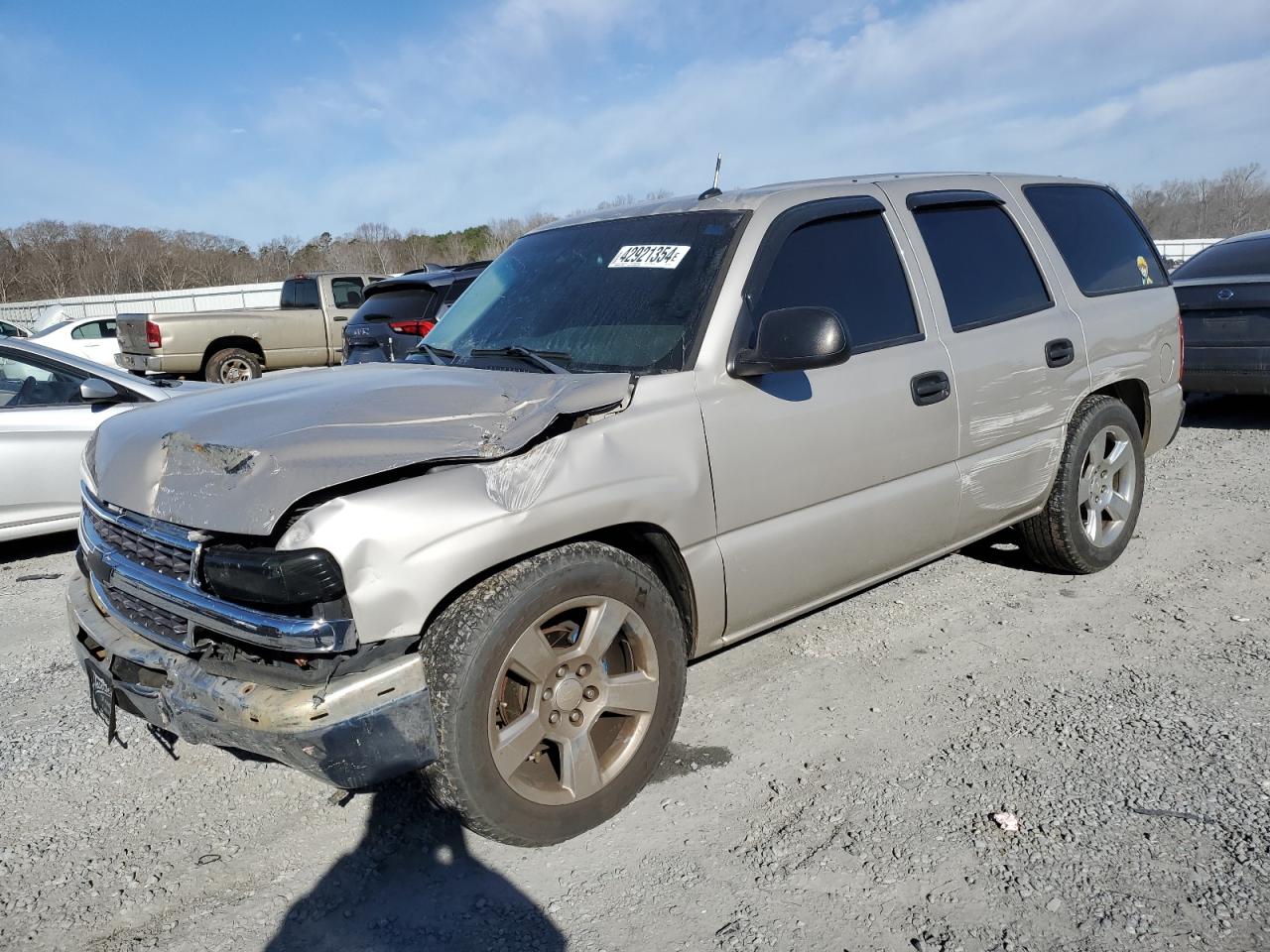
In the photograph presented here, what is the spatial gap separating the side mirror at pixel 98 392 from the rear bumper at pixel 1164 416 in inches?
240

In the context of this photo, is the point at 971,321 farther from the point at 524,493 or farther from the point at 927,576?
the point at 524,493

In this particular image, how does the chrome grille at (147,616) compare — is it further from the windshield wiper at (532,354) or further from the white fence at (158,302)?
the white fence at (158,302)

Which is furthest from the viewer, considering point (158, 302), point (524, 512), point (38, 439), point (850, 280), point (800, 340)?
point (158, 302)

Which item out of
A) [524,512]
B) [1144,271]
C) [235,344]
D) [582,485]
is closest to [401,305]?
[235,344]

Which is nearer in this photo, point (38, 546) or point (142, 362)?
point (38, 546)

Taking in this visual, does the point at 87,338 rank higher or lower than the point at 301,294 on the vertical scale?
lower

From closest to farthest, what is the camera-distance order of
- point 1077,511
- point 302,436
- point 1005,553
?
point 302,436, point 1077,511, point 1005,553

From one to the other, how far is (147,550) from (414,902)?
1259mm

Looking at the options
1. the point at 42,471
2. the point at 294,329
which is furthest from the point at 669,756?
the point at 294,329

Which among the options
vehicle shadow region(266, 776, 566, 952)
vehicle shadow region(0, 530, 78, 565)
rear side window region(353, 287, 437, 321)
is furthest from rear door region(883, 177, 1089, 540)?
rear side window region(353, 287, 437, 321)

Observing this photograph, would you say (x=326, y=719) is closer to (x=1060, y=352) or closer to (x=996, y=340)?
(x=996, y=340)

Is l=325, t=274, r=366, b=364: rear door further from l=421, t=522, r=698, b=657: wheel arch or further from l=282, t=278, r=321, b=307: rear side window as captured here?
l=421, t=522, r=698, b=657: wheel arch

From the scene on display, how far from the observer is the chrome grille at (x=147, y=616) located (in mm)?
2578

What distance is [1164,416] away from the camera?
16.1ft
